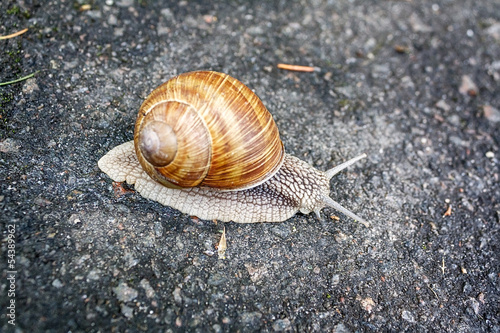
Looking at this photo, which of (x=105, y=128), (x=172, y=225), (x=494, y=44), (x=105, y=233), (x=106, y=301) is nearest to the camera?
Result: (x=106, y=301)

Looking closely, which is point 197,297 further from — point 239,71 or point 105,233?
Answer: point 239,71

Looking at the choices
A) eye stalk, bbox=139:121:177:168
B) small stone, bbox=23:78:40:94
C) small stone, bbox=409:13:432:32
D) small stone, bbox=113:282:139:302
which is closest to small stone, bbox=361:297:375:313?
small stone, bbox=113:282:139:302

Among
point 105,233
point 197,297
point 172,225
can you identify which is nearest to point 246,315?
point 197,297

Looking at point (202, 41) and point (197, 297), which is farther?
point (202, 41)

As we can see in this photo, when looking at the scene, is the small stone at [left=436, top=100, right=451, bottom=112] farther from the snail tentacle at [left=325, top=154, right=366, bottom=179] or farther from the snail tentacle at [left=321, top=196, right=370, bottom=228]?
the snail tentacle at [left=321, top=196, right=370, bottom=228]

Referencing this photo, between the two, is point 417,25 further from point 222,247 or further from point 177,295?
point 177,295

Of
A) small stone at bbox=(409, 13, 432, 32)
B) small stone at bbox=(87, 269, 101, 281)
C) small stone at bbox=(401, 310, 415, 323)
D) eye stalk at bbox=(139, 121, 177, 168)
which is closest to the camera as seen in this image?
small stone at bbox=(87, 269, 101, 281)

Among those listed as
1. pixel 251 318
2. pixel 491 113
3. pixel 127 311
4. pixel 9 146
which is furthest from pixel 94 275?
pixel 491 113
